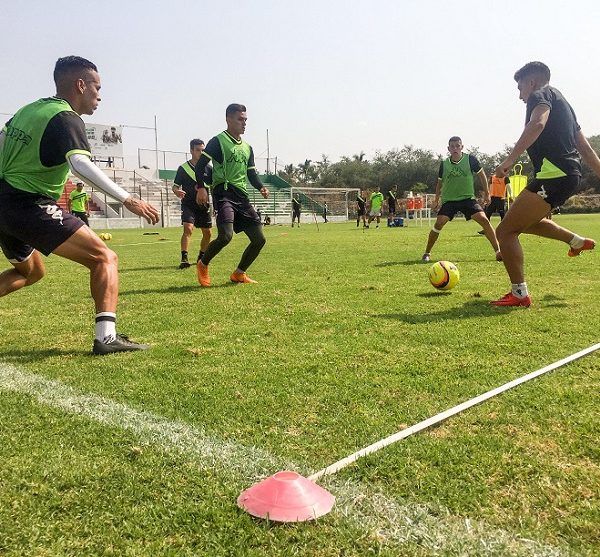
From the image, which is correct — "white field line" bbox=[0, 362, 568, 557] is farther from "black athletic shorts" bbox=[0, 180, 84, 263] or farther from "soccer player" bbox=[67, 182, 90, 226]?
"soccer player" bbox=[67, 182, 90, 226]

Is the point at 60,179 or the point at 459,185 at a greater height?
the point at 459,185

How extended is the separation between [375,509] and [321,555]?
30 cm

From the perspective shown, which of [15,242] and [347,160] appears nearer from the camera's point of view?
[15,242]

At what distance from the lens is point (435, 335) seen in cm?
419

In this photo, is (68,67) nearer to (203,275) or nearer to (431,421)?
(431,421)

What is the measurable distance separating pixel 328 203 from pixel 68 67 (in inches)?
1963

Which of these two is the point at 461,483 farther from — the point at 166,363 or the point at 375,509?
the point at 166,363

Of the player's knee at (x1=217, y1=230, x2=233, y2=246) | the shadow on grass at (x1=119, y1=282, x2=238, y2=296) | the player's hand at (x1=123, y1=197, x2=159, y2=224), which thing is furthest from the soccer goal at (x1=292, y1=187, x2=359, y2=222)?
the player's hand at (x1=123, y1=197, x2=159, y2=224)

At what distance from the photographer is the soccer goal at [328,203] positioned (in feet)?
163

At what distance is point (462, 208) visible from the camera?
9273 mm

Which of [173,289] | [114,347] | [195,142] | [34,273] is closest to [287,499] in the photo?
[114,347]

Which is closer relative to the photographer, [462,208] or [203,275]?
[203,275]

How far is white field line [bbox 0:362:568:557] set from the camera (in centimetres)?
163

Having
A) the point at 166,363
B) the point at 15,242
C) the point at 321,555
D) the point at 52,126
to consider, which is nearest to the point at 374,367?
the point at 166,363
